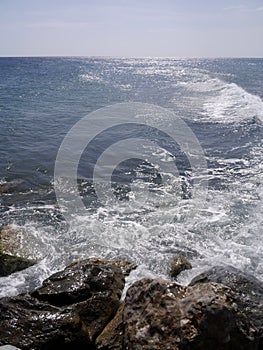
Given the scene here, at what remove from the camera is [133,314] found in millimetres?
4152

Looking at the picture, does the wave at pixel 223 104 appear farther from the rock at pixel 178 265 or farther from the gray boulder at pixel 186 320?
Result: the gray boulder at pixel 186 320

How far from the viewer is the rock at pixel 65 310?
4.55m

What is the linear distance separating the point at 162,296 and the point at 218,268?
2.23m

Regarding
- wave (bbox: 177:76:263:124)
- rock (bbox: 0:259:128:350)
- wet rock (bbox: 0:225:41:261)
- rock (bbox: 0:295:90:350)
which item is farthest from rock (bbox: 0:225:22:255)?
wave (bbox: 177:76:263:124)

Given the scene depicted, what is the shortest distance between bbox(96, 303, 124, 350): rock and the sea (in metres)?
2.21

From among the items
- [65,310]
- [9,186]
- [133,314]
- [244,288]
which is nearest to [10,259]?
[65,310]

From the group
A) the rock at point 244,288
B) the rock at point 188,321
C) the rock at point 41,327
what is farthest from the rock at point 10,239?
the rock at point 188,321

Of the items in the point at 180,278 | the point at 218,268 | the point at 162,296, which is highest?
the point at 162,296

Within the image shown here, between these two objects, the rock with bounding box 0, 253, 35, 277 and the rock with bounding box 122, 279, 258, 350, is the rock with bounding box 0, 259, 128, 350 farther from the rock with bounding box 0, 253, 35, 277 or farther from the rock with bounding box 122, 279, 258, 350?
the rock with bounding box 0, 253, 35, 277

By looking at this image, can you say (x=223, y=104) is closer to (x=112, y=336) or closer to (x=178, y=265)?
(x=178, y=265)

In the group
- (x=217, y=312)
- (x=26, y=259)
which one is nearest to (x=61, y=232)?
(x=26, y=259)

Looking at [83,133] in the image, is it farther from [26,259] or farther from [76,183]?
[26,259]

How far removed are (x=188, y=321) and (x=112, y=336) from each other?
1.33 m

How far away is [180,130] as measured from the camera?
→ 20.0 m
